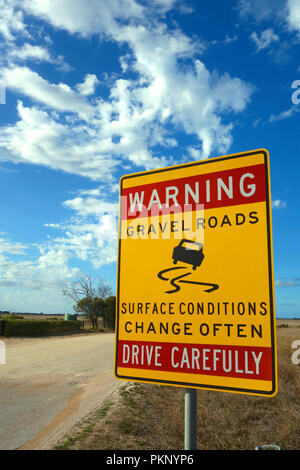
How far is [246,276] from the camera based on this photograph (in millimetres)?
1817

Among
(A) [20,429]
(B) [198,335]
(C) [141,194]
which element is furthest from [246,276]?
(A) [20,429]

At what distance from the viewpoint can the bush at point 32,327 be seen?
1090 inches

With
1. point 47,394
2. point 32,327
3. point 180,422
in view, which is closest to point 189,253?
point 180,422

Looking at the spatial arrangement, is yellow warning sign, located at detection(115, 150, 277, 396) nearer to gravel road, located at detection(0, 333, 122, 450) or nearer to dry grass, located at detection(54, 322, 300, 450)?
dry grass, located at detection(54, 322, 300, 450)

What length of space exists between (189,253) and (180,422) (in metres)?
5.79

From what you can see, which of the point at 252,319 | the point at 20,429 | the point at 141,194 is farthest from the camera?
the point at 20,429

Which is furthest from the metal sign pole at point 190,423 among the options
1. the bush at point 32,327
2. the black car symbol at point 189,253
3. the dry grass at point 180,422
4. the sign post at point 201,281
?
the bush at point 32,327

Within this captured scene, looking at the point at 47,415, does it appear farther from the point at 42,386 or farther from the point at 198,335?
the point at 198,335

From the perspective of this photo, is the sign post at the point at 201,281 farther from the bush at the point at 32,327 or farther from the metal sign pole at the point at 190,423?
the bush at the point at 32,327

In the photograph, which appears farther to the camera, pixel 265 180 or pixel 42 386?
pixel 42 386

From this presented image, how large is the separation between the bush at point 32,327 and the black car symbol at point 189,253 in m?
28.8

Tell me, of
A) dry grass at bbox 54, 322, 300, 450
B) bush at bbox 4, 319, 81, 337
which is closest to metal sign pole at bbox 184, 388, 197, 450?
dry grass at bbox 54, 322, 300, 450

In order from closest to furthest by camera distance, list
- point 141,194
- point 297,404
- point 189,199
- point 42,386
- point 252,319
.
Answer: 1. point 252,319
2. point 189,199
3. point 141,194
4. point 297,404
5. point 42,386

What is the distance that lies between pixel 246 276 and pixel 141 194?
0.91 m
